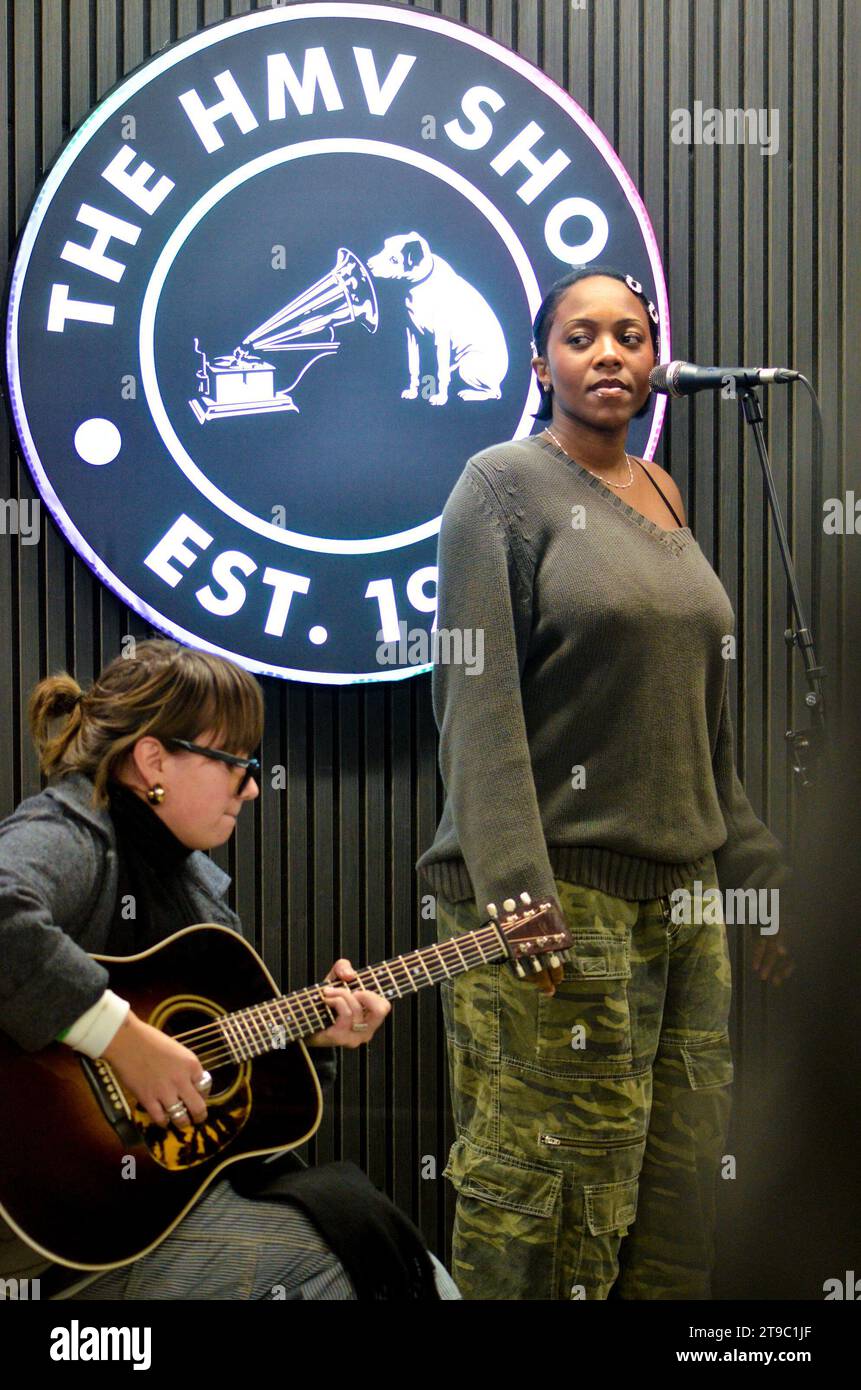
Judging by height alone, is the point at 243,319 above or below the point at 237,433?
above

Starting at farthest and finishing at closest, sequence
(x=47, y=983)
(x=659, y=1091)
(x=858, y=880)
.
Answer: (x=858, y=880), (x=659, y=1091), (x=47, y=983)

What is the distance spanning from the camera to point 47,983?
171 centimetres

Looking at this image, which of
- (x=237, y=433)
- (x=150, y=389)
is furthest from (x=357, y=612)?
(x=150, y=389)

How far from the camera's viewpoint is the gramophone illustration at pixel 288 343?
238cm

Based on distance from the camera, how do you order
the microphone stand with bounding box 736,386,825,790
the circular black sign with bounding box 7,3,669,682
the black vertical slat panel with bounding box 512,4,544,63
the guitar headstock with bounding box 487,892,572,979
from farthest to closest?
the black vertical slat panel with bounding box 512,4,544,63 < the circular black sign with bounding box 7,3,669,682 < the microphone stand with bounding box 736,386,825,790 < the guitar headstock with bounding box 487,892,572,979

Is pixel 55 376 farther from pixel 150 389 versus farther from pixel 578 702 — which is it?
pixel 578 702

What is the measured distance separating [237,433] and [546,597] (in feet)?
2.50

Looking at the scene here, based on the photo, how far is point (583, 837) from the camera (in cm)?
191

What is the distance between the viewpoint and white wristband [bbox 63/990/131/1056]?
1.74 m

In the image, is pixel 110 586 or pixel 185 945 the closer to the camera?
pixel 185 945

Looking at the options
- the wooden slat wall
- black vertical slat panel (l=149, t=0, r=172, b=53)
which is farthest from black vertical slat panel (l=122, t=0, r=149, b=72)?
the wooden slat wall

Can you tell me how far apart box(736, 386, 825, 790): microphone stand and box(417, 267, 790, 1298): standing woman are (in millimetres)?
275

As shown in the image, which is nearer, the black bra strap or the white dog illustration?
the black bra strap

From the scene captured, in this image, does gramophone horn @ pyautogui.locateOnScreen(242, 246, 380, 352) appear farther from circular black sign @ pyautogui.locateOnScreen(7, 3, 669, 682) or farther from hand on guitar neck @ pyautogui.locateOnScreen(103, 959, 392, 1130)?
hand on guitar neck @ pyautogui.locateOnScreen(103, 959, 392, 1130)
